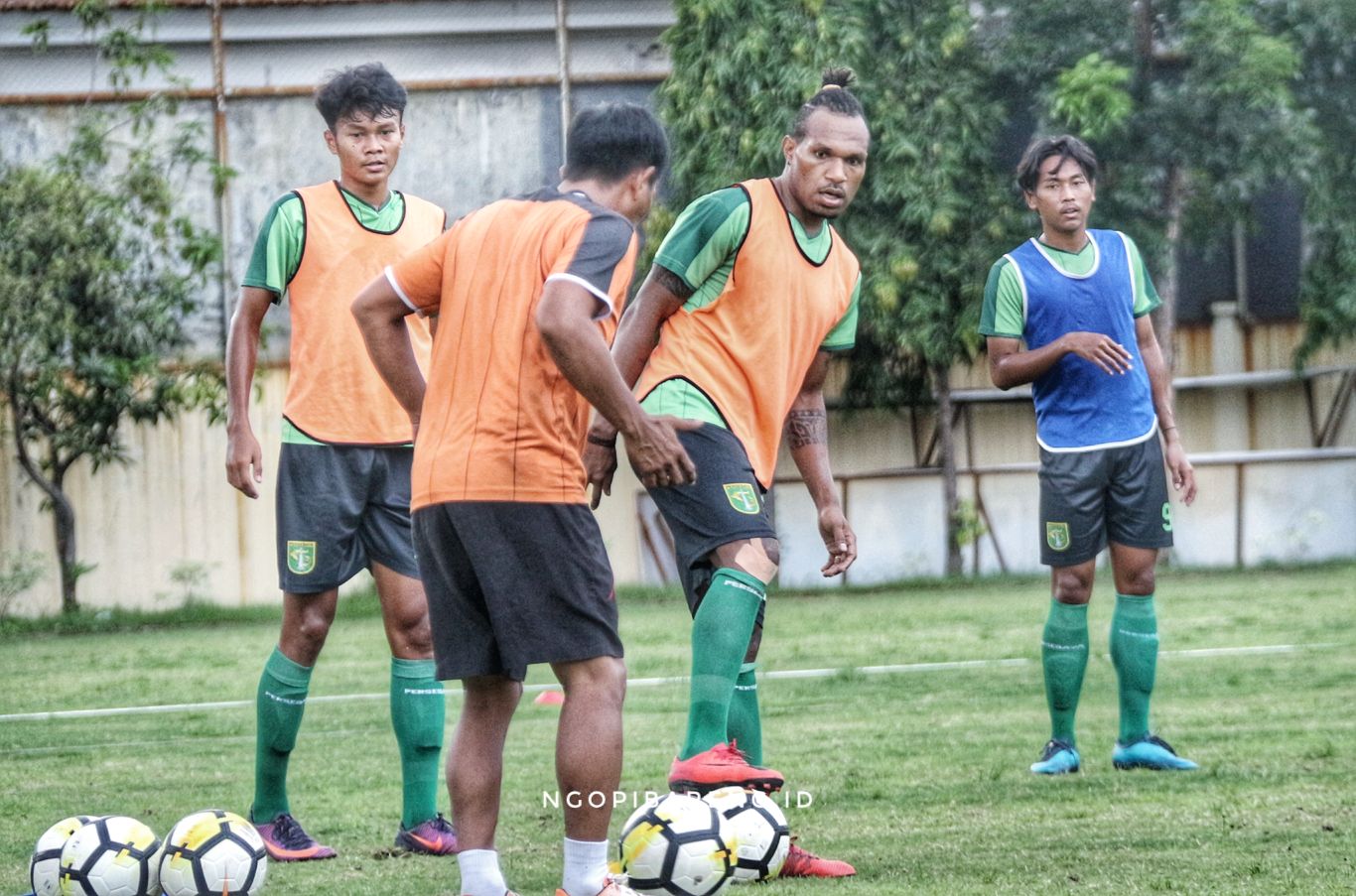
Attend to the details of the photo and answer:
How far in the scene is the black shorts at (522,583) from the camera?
4160 mm

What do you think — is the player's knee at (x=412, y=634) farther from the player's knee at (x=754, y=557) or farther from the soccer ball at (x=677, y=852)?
the soccer ball at (x=677, y=852)

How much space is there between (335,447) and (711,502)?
4.15 ft

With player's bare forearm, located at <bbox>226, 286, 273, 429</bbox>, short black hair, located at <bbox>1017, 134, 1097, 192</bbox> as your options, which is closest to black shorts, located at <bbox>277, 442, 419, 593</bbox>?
player's bare forearm, located at <bbox>226, 286, 273, 429</bbox>

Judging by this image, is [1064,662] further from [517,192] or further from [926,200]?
[517,192]

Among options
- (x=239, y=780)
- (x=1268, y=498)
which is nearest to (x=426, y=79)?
(x=1268, y=498)

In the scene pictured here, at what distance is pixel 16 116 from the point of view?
21984 mm

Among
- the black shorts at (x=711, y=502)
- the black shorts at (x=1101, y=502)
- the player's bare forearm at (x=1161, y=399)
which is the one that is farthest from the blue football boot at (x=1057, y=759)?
the black shorts at (x=711, y=502)

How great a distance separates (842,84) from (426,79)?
57.8 feet

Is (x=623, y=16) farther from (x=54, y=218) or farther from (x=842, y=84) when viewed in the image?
(x=842, y=84)

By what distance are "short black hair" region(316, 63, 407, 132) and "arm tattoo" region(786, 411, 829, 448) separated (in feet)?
5.09

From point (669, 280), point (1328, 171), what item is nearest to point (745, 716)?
point (669, 280)

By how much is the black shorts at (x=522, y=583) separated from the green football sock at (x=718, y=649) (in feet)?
2.69

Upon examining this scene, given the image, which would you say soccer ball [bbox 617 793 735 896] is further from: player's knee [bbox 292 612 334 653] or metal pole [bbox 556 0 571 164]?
metal pole [bbox 556 0 571 164]

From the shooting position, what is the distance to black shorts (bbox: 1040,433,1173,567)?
272 inches
